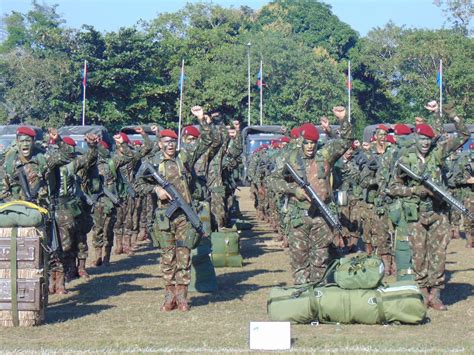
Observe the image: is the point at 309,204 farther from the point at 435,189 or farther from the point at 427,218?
the point at 435,189

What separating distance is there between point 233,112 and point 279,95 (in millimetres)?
4078

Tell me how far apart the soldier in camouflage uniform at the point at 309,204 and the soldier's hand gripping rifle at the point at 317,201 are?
0.08 meters

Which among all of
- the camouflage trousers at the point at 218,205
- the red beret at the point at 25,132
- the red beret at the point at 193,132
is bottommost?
the camouflage trousers at the point at 218,205

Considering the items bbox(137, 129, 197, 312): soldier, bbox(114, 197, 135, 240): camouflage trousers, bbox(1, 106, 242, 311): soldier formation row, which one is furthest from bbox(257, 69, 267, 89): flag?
bbox(137, 129, 197, 312): soldier

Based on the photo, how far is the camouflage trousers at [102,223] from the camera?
17156mm

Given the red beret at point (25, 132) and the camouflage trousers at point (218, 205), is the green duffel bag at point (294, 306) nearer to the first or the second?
the red beret at point (25, 132)

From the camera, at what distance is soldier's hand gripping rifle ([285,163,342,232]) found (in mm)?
12125

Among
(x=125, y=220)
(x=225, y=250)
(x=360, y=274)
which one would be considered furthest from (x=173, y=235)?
(x=125, y=220)

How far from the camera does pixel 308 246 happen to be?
12.6 metres

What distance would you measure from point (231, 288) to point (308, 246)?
80.1 inches

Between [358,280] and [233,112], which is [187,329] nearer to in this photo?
[358,280]

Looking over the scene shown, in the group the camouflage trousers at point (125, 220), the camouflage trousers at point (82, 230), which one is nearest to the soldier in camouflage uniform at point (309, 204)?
the camouflage trousers at point (82, 230)

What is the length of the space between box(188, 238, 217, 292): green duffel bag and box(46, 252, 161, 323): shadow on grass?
0.62m

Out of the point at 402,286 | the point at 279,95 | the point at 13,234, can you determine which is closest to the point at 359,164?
the point at 402,286
